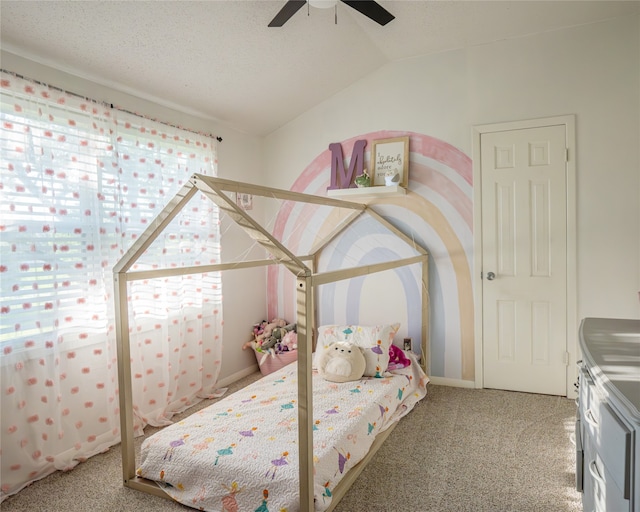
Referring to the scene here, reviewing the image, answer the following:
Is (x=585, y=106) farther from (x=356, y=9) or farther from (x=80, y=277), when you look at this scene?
(x=80, y=277)

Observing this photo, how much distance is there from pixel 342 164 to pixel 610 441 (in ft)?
10.1

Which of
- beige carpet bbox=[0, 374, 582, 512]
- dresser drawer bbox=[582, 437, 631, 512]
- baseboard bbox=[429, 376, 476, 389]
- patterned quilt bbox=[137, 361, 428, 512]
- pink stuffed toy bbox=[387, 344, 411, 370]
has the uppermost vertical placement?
dresser drawer bbox=[582, 437, 631, 512]

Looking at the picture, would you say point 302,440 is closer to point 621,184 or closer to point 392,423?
point 392,423

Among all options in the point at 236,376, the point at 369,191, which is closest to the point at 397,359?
the point at 369,191

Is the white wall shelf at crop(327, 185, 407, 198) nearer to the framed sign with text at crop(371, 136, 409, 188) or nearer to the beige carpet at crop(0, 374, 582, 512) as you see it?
the framed sign with text at crop(371, 136, 409, 188)

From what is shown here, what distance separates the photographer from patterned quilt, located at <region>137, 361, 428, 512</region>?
196cm

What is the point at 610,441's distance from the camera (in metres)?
1.23

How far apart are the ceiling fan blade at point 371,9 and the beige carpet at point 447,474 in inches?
93.1

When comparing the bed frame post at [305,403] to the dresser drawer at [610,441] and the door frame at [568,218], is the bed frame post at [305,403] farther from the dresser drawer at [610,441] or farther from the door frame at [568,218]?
the door frame at [568,218]

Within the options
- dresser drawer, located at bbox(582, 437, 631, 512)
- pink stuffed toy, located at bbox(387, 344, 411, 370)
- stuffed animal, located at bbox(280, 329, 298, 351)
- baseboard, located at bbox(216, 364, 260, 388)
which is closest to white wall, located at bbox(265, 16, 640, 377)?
pink stuffed toy, located at bbox(387, 344, 411, 370)

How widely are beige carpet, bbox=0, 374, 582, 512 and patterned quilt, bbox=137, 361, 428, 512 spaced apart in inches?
5.5

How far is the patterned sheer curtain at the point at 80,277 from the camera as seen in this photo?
2.26m

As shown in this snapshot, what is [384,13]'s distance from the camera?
7.55 feet

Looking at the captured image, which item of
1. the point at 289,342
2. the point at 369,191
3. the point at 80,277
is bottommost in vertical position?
the point at 289,342
